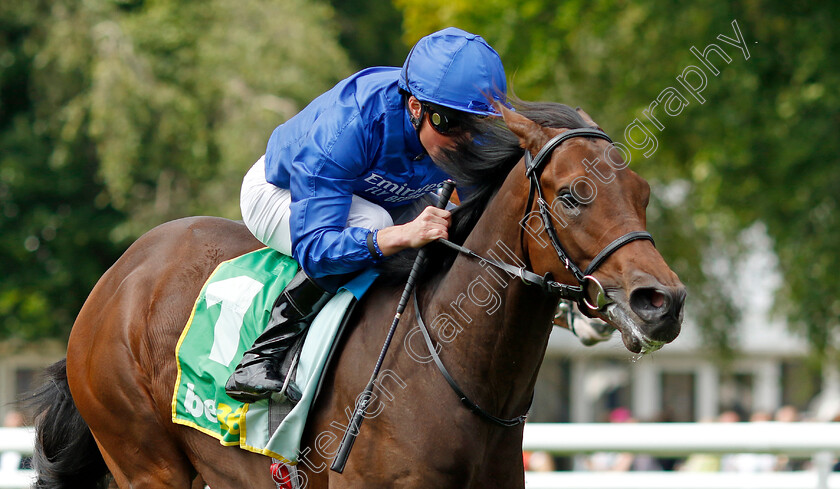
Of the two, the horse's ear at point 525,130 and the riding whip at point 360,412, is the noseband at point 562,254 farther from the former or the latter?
the riding whip at point 360,412

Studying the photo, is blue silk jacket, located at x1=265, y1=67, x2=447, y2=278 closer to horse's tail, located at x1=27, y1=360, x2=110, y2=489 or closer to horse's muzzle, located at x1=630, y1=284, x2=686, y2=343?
horse's muzzle, located at x1=630, y1=284, x2=686, y2=343

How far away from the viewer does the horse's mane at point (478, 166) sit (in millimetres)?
3029

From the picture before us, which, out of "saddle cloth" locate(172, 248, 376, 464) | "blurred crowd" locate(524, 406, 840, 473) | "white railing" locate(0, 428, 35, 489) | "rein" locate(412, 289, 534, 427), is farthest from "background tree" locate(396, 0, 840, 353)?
"rein" locate(412, 289, 534, 427)

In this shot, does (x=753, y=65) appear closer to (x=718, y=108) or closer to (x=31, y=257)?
(x=718, y=108)

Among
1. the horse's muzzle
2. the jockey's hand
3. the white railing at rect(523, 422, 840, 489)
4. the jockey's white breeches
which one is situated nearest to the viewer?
the horse's muzzle

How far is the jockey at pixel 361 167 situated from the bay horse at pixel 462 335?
0.54ft

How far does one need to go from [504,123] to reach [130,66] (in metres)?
10.9

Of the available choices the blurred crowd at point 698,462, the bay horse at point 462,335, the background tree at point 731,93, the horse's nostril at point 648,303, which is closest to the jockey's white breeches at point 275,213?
the bay horse at point 462,335

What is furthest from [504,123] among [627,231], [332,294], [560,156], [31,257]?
[31,257]

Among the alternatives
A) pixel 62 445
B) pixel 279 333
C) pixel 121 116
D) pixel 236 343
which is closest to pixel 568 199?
pixel 279 333

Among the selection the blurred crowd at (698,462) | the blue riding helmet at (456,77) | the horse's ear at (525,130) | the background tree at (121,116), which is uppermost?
the background tree at (121,116)

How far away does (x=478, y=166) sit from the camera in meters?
3.15

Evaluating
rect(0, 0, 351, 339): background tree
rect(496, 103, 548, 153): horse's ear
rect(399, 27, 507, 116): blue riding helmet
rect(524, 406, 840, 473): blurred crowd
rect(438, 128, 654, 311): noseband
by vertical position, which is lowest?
rect(524, 406, 840, 473): blurred crowd

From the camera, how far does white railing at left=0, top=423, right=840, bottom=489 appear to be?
188 inches
